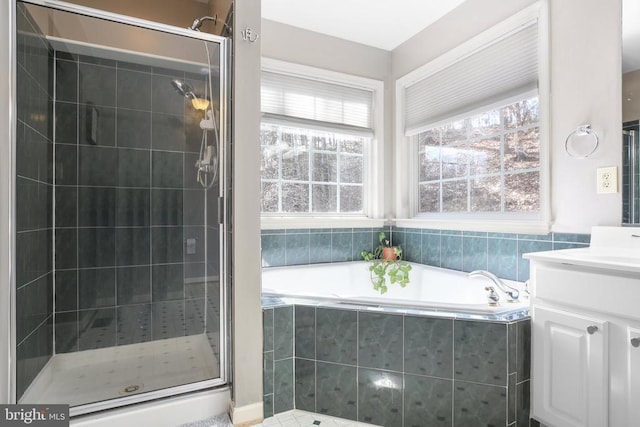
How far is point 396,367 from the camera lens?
1651 millimetres

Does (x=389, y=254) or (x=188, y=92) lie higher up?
(x=188, y=92)

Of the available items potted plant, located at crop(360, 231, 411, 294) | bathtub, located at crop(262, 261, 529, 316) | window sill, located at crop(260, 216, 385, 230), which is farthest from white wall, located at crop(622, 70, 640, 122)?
window sill, located at crop(260, 216, 385, 230)

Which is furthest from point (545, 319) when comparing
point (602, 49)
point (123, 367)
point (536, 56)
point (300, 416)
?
point (123, 367)

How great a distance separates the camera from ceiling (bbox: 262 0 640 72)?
8.65 feet

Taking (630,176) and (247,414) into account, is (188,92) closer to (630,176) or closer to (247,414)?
(247,414)

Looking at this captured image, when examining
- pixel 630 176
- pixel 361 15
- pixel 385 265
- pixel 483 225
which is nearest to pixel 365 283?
pixel 385 265

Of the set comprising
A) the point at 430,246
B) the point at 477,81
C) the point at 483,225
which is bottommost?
the point at 430,246

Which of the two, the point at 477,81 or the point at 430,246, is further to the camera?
the point at 430,246

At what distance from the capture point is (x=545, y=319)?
154 centimetres

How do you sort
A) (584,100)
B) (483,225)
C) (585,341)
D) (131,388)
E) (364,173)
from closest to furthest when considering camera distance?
(585,341)
(131,388)
(584,100)
(483,225)
(364,173)

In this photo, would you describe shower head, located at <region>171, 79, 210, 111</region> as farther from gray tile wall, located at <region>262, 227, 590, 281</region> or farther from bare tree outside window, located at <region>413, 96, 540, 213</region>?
bare tree outside window, located at <region>413, 96, 540, 213</region>

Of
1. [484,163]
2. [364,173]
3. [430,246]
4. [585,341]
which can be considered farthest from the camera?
[364,173]

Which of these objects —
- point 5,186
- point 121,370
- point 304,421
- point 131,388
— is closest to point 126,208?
point 5,186

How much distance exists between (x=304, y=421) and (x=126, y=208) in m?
1.60
